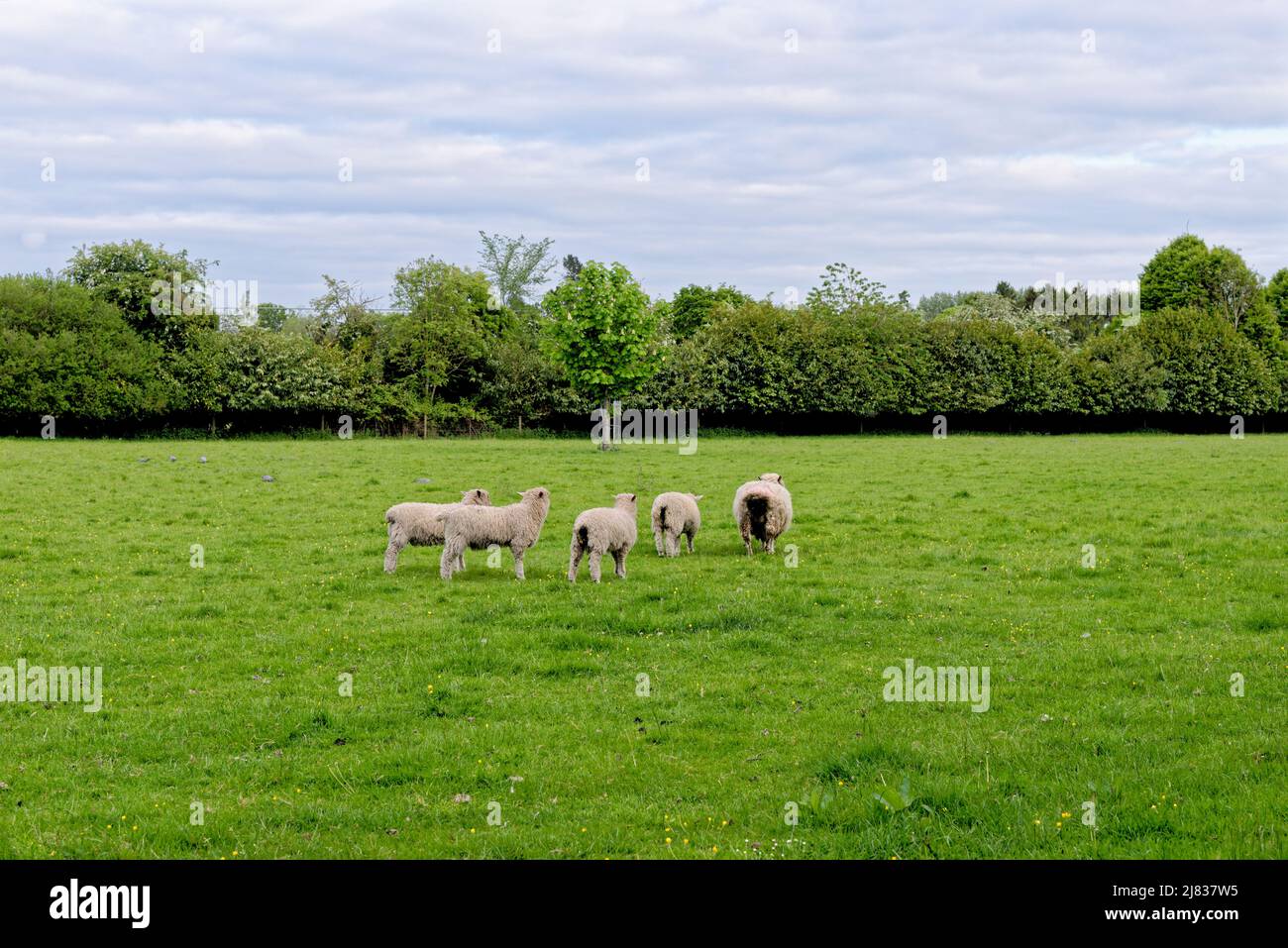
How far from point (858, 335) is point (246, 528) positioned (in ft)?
213

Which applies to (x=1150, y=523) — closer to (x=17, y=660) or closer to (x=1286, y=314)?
(x=17, y=660)

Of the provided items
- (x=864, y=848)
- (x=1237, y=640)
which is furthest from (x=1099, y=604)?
(x=864, y=848)

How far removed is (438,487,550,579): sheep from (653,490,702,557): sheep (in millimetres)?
2997

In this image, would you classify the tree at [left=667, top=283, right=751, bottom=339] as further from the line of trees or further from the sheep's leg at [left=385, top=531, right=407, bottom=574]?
the sheep's leg at [left=385, top=531, right=407, bottom=574]

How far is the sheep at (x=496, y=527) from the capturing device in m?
17.4

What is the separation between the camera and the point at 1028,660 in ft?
41.5

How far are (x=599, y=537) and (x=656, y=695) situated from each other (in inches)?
230

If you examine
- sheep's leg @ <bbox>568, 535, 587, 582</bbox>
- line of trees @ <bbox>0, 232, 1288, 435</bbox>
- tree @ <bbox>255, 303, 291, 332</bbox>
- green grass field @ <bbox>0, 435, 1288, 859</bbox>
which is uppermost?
tree @ <bbox>255, 303, 291, 332</bbox>

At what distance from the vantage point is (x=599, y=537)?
17.1 meters

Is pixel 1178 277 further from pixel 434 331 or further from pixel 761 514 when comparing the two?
pixel 761 514

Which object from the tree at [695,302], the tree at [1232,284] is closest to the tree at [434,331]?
the tree at [695,302]

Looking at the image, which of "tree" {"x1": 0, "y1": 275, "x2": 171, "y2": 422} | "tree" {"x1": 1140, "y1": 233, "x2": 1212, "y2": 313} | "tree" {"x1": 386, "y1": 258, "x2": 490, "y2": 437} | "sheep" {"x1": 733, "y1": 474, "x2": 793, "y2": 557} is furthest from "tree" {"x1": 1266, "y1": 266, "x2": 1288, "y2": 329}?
"sheep" {"x1": 733, "y1": 474, "x2": 793, "y2": 557}

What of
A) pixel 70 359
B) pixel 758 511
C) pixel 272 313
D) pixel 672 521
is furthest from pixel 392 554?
pixel 272 313

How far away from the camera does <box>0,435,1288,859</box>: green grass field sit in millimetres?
8047
